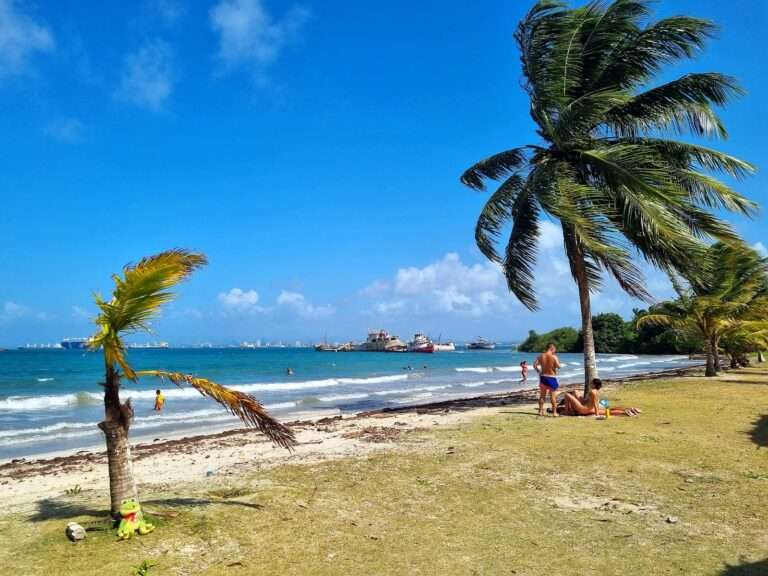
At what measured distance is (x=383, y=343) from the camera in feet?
440

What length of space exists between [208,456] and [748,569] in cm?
867

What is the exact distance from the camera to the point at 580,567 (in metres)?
4.56

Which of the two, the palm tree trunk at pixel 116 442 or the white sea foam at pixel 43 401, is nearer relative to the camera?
the palm tree trunk at pixel 116 442

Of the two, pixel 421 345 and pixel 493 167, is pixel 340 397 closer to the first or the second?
pixel 493 167

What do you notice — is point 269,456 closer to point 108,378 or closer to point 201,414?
point 108,378

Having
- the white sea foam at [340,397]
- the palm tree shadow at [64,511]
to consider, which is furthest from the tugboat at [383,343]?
the palm tree shadow at [64,511]

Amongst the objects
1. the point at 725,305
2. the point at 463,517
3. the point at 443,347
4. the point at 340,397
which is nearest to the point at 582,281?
the point at 725,305

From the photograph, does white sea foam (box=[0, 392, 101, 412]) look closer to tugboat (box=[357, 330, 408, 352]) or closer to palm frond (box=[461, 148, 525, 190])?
palm frond (box=[461, 148, 525, 190])

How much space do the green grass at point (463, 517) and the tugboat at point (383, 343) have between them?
124383mm

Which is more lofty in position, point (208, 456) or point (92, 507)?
point (92, 507)

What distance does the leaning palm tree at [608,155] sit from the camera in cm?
1298

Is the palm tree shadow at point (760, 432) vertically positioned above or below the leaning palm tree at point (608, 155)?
below

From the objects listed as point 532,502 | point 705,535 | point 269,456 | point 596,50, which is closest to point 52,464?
point 269,456

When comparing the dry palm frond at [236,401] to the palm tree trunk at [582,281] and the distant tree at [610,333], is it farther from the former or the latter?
the distant tree at [610,333]
